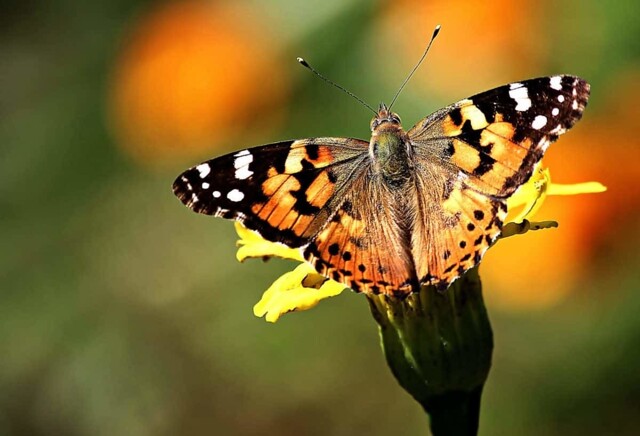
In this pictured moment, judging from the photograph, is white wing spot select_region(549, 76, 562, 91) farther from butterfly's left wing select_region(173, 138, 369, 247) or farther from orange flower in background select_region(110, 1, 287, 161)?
orange flower in background select_region(110, 1, 287, 161)

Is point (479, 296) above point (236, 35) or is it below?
below

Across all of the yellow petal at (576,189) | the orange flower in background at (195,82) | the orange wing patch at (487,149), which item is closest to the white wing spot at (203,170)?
the orange wing patch at (487,149)

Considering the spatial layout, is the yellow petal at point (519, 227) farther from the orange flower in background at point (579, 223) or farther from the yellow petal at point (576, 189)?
the orange flower in background at point (579, 223)

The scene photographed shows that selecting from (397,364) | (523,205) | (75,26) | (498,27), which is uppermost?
(75,26)

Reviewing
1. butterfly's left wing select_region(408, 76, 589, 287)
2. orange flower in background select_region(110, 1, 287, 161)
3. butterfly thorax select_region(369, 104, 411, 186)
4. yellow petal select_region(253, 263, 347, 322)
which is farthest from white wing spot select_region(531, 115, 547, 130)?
orange flower in background select_region(110, 1, 287, 161)

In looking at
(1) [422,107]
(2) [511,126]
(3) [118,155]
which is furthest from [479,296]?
(3) [118,155]

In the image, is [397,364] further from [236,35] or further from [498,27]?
[236,35]
